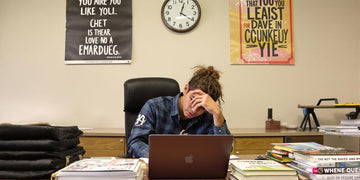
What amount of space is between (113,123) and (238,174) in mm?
2061

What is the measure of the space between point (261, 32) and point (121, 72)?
150 centimetres

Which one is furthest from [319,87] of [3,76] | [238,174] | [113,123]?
[3,76]

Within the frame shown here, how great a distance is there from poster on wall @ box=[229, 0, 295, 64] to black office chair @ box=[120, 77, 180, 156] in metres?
1.21

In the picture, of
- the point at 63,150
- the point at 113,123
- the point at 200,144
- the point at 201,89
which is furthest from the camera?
the point at 113,123

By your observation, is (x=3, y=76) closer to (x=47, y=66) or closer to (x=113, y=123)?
(x=47, y=66)

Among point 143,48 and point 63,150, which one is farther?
point 143,48

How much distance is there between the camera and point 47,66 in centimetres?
278

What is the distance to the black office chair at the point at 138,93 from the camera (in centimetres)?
177

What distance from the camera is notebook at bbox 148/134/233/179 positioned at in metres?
0.79

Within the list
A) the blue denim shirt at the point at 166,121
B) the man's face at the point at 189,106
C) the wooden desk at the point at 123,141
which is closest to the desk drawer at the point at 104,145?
the wooden desk at the point at 123,141

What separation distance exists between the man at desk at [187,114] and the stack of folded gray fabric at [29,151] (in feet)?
1.67

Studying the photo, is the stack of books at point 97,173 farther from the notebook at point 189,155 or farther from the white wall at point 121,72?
the white wall at point 121,72

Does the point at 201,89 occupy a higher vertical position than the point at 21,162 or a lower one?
higher

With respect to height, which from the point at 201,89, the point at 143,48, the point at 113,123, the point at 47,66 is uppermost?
the point at 143,48
